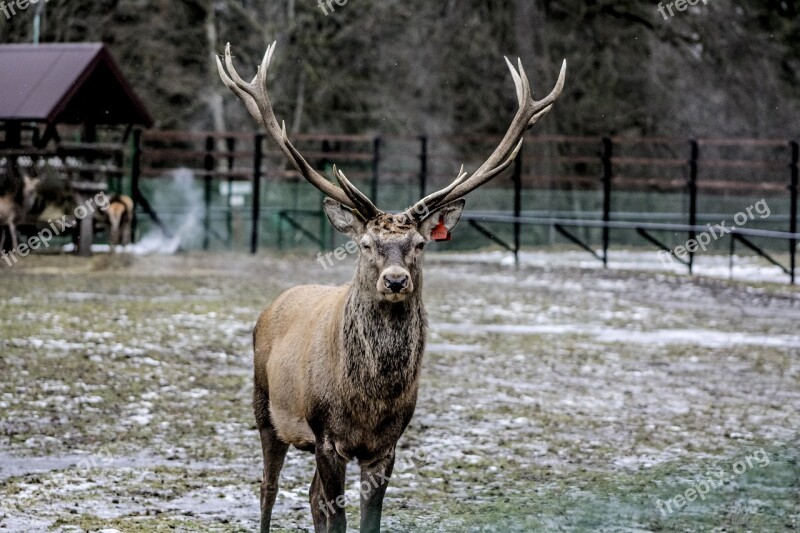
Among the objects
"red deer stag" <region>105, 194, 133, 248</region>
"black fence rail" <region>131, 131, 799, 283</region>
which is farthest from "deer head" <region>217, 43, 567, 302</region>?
"red deer stag" <region>105, 194, 133, 248</region>

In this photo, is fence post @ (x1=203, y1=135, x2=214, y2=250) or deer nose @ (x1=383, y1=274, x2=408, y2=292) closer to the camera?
deer nose @ (x1=383, y1=274, x2=408, y2=292)

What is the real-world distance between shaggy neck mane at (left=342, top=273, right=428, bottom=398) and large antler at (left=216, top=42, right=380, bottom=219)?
0.36m

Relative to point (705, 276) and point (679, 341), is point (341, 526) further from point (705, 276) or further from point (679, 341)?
point (705, 276)

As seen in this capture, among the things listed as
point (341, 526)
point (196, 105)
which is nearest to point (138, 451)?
point (341, 526)

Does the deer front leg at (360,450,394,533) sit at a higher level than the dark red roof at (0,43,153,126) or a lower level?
lower

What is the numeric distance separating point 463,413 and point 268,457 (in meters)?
3.68

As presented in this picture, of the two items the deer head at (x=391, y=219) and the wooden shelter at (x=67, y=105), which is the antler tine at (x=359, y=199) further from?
the wooden shelter at (x=67, y=105)

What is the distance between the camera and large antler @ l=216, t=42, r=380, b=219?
6316 mm

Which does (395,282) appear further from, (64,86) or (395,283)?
(64,86)

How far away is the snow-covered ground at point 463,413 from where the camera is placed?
24.3 ft

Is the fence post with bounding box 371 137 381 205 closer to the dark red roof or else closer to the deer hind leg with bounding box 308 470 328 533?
the dark red roof

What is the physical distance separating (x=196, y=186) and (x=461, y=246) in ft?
19.2

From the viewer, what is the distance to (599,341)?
47.4 ft

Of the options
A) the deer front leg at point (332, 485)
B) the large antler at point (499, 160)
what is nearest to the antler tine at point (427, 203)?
the large antler at point (499, 160)
